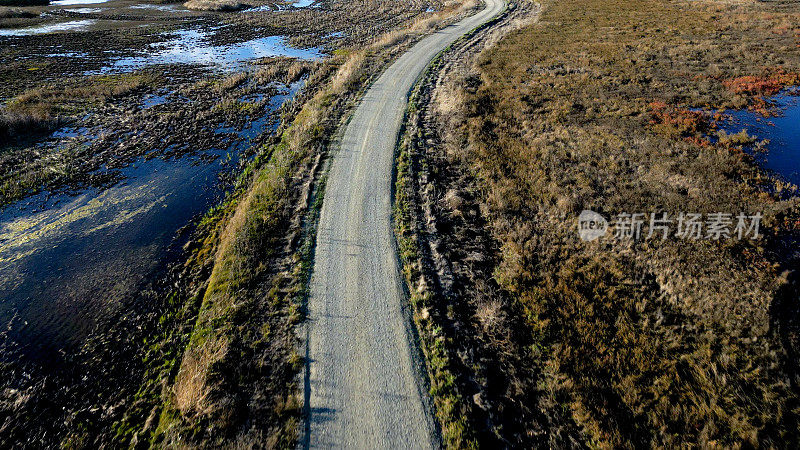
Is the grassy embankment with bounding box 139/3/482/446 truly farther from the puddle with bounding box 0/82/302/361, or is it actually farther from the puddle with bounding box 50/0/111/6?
the puddle with bounding box 50/0/111/6

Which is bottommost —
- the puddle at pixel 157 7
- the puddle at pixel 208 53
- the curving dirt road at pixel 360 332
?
the curving dirt road at pixel 360 332

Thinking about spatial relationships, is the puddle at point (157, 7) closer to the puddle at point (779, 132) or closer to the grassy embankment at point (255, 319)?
the grassy embankment at point (255, 319)

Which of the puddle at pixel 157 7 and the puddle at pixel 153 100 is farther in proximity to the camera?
the puddle at pixel 157 7

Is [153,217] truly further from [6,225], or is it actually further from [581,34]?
[581,34]

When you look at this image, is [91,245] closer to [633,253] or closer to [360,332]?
[360,332]

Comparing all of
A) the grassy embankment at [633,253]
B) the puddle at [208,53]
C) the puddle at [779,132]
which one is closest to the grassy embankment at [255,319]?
the grassy embankment at [633,253]

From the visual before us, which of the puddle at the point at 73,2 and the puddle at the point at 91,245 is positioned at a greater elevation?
the puddle at the point at 73,2

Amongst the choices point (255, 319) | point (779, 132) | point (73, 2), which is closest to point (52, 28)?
point (73, 2)
